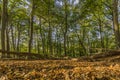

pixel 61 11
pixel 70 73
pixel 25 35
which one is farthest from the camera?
pixel 25 35

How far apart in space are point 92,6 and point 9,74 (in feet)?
67.6

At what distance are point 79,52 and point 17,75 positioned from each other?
3284cm

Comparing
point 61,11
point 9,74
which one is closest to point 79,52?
point 61,11

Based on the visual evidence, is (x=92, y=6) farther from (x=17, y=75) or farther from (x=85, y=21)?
(x=17, y=75)

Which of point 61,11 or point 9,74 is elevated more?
point 61,11

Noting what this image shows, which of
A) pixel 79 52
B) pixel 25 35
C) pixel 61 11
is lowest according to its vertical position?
pixel 79 52

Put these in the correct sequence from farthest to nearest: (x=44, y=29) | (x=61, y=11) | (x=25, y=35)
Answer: (x=25, y=35) → (x=44, y=29) → (x=61, y=11)

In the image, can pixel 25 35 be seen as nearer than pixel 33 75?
No

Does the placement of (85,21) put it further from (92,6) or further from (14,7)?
(14,7)

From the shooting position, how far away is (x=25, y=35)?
35125 millimetres

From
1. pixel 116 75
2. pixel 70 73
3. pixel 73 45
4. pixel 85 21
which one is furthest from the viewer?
pixel 73 45

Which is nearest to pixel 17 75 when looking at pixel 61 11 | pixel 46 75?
pixel 46 75

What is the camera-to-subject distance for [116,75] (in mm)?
3502

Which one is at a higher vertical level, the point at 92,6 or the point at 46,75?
the point at 92,6
